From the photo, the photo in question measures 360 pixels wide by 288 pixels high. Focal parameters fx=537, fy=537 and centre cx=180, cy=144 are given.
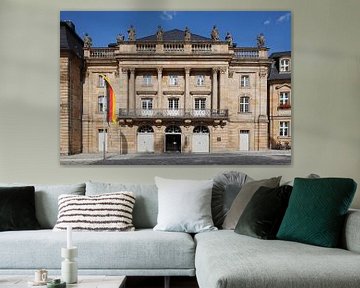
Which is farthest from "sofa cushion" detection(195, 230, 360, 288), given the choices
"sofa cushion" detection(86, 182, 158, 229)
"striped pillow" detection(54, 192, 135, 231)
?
"sofa cushion" detection(86, 182, 158, 229)

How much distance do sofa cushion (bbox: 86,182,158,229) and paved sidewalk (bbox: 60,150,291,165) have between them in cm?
68

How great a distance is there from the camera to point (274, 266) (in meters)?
2.71

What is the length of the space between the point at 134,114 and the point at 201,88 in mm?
698

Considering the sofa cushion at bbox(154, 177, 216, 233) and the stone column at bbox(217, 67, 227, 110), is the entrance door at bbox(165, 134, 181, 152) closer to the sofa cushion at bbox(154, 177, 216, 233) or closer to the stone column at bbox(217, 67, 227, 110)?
the stone column at bbox(217, 67, 227, 110)

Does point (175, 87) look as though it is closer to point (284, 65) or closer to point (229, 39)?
point (229, 39)

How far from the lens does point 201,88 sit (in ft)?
17.1

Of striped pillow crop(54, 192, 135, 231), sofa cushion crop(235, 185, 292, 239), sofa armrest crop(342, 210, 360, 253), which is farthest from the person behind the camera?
striped pillow crop(54, 192, 135, 231)

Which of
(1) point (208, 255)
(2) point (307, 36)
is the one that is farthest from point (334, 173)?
(1) point (208, 255)

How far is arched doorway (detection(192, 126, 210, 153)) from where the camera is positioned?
205 inches

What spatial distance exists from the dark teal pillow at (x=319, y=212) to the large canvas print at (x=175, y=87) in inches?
61.0

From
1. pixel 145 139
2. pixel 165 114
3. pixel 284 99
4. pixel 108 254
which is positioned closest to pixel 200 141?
pixel 165 114

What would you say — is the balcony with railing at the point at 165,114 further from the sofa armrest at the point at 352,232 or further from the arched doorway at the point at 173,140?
the sofa armrest at the point at 352,232

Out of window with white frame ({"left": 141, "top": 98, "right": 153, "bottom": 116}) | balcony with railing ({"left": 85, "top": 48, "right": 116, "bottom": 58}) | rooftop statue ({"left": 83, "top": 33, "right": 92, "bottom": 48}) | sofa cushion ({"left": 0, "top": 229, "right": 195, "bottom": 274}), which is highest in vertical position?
rooftop statue ({"left": 83, "top": 33, "right": 92, "bottom": 48})

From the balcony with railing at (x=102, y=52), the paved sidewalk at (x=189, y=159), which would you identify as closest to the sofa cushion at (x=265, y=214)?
the paved sidewalk at (x=189, y=159)
